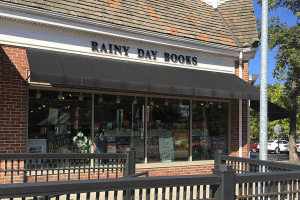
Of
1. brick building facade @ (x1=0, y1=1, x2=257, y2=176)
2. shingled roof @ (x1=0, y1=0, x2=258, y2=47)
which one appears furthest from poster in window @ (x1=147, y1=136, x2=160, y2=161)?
shingled roof @ (x1=0, y1=0, x2=258, y2=47)

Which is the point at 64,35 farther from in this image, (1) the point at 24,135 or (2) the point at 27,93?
(1) the point at 24,135

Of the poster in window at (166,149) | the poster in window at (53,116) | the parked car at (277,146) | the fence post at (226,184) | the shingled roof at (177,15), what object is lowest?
the parked car at (277,146)

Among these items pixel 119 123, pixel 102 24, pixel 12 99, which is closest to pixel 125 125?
pixel 119 123

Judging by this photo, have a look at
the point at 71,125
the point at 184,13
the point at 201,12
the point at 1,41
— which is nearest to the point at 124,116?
the point at 71,125

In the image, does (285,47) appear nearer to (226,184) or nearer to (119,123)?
(119,123)

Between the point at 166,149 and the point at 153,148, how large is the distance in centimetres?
52

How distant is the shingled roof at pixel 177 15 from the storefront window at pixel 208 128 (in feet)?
7.82

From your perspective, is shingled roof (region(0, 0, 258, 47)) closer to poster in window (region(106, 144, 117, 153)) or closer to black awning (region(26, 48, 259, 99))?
black awning (region(26, 48, 259, 99))

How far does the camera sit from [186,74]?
34.5 ft

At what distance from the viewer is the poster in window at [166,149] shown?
10.8 m

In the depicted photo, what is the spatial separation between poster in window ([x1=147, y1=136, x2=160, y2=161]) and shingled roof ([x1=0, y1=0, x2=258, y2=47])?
3.52 metres

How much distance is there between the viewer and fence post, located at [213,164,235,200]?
3.15 m

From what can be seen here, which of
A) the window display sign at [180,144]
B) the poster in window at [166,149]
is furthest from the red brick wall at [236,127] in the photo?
the poster in window at [166,149]

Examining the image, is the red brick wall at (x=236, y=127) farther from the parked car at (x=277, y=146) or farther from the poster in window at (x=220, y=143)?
the parked car at (x=277, y=146)
